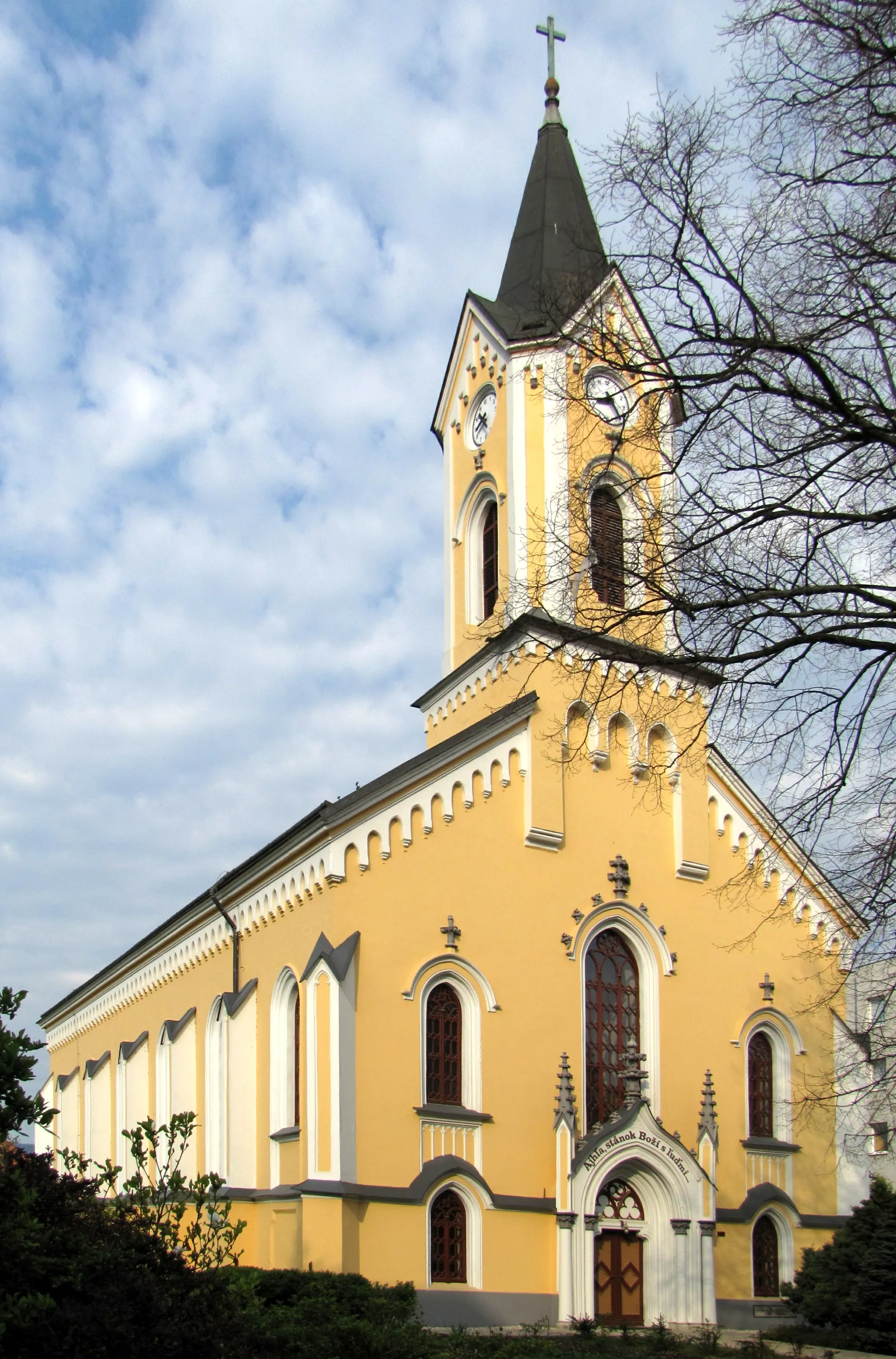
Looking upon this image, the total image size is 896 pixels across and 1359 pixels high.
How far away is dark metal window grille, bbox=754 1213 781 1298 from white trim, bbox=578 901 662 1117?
3.10m

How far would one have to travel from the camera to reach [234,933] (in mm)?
26234

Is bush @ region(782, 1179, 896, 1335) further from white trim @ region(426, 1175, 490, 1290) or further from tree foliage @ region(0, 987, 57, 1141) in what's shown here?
tree foliage @ region(0, 987, 57, 1141)

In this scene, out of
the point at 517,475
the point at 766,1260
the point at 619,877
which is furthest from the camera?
the point at 517,475

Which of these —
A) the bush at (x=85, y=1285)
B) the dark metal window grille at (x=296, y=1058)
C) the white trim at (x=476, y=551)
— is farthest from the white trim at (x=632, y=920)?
the bush at (x=85, y=1285)

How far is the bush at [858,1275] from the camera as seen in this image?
20281 mm

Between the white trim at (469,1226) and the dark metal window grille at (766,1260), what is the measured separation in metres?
5.80

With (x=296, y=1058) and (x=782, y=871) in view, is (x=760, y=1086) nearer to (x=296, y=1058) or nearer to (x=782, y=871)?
(x=782, y=871)

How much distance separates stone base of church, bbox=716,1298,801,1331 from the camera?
22172 mm

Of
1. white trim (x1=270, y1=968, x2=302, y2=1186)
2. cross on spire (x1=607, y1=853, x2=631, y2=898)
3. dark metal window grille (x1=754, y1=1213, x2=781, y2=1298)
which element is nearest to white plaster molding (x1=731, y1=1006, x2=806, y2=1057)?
dark metal window grille (x1=754, y1=1213, x2=781, y2=1298)

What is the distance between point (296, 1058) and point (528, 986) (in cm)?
450

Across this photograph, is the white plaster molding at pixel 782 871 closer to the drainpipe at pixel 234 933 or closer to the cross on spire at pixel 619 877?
the cross on spire at pixel 619 877

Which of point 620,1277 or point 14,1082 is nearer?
point 14,1082

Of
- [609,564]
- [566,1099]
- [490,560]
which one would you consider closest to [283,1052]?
[566,1099]

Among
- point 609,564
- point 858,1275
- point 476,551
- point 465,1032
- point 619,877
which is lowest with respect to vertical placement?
point 858,1275
